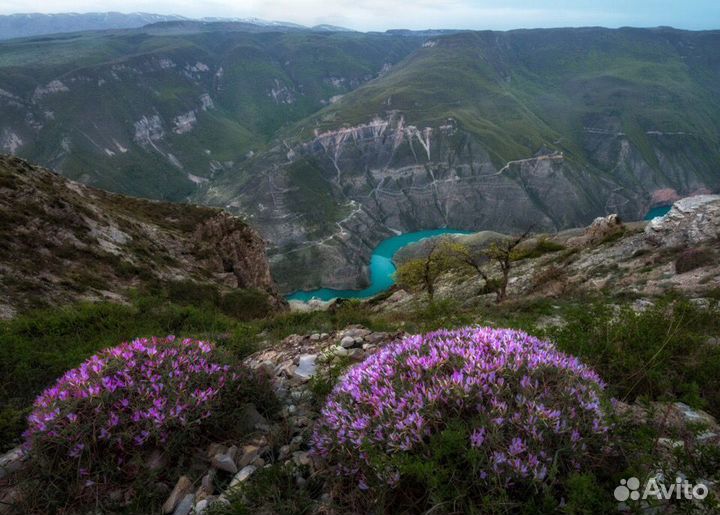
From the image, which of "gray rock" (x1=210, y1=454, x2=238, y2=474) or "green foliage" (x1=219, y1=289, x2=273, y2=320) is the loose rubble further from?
"green foliage" (x1=219, y1=289, x2=273, y2=320)

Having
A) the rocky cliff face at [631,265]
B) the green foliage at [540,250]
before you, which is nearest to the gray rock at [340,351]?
the rocky cliff face at [631,265]

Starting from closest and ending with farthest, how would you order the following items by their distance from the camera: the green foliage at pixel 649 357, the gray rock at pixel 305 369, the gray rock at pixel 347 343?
the green foliage at pixel 649 357, the gray rock at pixel 305 369, the gray rock at pixel 347 343

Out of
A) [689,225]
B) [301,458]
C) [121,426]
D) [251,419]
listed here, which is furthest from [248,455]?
[689,225]

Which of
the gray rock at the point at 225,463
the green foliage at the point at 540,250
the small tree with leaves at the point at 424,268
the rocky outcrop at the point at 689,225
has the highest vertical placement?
the gray rock at the point at 225,463

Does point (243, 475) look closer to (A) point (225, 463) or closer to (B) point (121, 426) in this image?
(A) point (225, 463)

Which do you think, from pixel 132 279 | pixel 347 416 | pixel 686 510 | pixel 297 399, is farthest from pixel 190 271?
pixel 686 510

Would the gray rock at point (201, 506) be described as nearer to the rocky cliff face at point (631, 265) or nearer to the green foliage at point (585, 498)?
the green foliage at point (585, 498)
